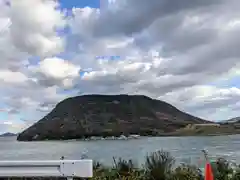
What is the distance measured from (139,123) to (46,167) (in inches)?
4428

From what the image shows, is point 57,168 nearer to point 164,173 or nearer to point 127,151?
point 164,173

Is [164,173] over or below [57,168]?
below

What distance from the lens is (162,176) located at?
8.45 m

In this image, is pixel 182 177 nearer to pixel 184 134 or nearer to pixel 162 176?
pixel 162 176

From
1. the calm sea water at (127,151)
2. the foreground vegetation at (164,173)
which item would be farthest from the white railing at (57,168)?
the foreground vegetation at (164,173)

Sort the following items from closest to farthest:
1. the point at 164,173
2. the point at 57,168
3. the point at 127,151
A: the point at 57,168
the point at 164,173
the point at 127,151

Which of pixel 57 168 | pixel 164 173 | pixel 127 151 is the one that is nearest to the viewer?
pixel 57 168

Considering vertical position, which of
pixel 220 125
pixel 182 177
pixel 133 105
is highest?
pixel 133 105

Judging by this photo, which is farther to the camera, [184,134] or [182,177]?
[184,134]

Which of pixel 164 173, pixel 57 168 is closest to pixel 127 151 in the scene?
pixel 164 173

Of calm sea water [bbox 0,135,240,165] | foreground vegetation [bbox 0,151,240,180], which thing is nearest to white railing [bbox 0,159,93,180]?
calm sea water [bbox 0,135,240,165]

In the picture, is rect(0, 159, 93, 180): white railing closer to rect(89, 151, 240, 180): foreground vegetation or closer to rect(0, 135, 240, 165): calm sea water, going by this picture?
rect(0, 135, 240, 165): calm sea water

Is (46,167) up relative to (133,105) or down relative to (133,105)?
down

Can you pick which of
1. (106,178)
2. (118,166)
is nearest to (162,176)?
(106,178)
